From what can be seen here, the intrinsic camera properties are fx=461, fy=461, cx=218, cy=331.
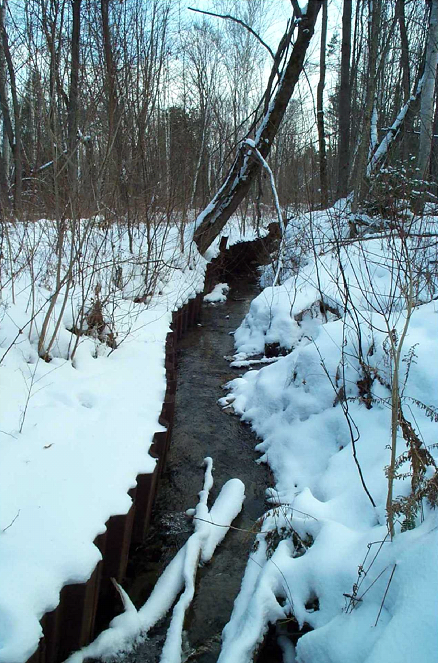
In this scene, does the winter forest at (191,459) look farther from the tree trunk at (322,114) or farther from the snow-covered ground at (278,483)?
the tree trunk at (322,114)

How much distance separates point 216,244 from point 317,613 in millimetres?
10022

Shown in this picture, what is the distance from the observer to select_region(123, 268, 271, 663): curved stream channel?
2.37m

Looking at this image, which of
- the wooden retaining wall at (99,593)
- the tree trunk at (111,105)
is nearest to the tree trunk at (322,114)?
the tree trunk at (111,105)

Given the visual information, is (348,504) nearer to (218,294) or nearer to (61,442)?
(61,442)

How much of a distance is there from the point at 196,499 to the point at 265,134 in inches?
300

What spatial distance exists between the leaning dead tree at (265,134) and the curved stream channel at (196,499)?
157 inches

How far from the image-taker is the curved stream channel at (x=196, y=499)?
2.37 meters

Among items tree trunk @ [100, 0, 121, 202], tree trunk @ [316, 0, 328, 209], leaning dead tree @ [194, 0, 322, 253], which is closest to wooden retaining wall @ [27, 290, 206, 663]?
tree trunk @ [100, 0, 121, 202]

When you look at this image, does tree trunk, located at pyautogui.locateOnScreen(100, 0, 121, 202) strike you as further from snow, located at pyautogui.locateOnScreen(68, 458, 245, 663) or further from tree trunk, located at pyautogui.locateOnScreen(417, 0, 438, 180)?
tree trunk, located at pyautogui.locateOnScreen(417, 0, 438, 180)

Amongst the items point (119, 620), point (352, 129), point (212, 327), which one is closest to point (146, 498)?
point (119, 620)

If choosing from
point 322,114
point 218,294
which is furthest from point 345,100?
point 218,294

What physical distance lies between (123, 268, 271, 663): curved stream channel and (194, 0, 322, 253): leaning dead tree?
4.00 m

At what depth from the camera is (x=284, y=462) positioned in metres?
3.79

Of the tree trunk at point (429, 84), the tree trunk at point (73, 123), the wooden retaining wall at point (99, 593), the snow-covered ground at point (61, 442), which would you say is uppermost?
the tree trunk at point (429, 84)
